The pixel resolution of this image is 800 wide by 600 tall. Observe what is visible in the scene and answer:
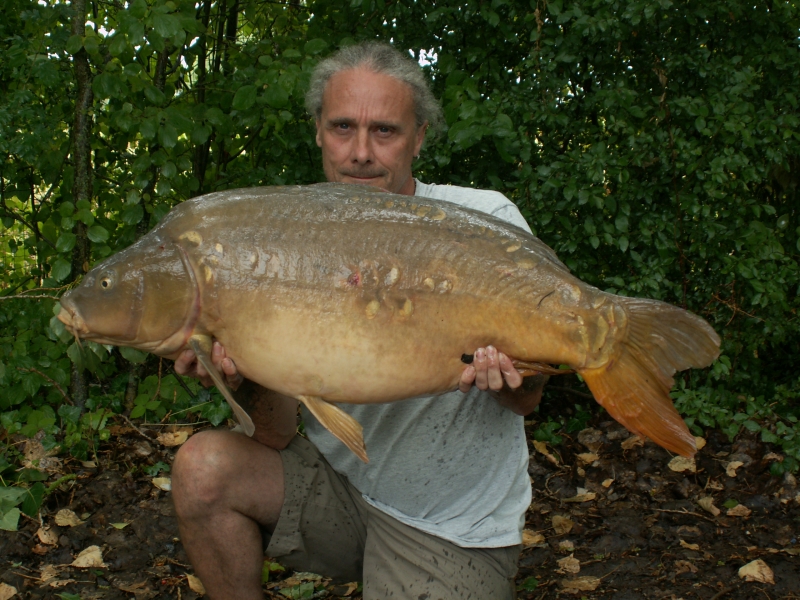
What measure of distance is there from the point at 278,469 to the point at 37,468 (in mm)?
1221

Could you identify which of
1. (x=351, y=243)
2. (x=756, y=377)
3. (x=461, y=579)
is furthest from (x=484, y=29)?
(x=461, y=579)

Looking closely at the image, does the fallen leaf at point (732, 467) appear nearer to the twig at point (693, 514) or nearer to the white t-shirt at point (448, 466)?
the twig at point (693, 514)

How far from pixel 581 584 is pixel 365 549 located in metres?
0.79

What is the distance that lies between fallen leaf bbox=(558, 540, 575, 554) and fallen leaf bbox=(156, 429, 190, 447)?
1.48 metres

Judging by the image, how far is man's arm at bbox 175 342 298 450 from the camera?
1662mm

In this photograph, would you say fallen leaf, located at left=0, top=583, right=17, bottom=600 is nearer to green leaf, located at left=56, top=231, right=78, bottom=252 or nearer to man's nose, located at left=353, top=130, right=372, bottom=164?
green leaf, located at left=56, top=231, right=78, bottom=252

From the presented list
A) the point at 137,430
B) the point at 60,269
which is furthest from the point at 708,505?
the point at 60,269

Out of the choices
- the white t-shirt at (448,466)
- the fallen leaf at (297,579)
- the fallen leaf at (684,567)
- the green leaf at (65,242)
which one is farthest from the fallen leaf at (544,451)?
the green leaf at (65,242)

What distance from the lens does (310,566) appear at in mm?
2045

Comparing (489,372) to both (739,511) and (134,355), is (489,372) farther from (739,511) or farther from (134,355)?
(739,511)

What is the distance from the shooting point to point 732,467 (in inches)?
120

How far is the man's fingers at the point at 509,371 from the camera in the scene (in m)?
1.55

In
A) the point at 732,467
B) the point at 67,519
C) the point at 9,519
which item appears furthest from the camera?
the point at 732,467

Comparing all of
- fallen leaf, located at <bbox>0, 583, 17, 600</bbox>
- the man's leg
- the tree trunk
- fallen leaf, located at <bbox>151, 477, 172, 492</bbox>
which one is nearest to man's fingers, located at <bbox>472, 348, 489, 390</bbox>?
the man's leg
